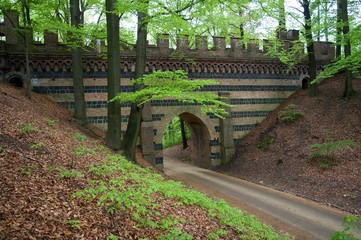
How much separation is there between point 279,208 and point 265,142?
22.7 feet

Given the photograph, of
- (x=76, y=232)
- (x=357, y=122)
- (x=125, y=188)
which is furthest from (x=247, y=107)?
(x=76, y=232)

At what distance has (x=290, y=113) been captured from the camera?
54.7 ft

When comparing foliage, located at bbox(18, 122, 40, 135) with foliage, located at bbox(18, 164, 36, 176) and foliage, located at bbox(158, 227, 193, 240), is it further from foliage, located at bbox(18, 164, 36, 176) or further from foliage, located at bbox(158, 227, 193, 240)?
foliage, located at bbox(158, 227, 193, 240)

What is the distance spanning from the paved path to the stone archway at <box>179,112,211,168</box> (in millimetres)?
3544

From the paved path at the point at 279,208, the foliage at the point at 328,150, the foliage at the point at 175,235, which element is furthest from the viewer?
the foliage at the point at 328,150

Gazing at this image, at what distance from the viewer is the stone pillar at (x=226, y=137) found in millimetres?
17141

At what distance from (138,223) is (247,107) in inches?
588

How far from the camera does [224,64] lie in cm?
1748

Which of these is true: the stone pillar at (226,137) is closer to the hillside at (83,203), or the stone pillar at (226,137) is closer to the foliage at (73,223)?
the hillside at (83,203)

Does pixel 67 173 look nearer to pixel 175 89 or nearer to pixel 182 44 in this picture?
pixel 175 89

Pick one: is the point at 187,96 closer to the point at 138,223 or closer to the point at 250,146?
the point at 138,223

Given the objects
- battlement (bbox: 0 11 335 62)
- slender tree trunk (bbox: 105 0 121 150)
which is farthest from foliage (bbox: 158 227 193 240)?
battlement (bbox: 0 11 335 62)

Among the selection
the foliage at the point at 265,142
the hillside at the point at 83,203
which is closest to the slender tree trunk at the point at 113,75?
the hillside at the point at 83,203

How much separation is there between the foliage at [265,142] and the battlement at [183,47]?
17.2 ft
